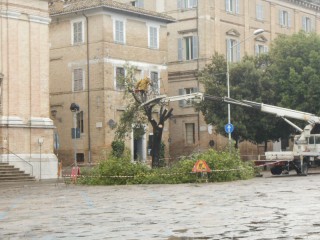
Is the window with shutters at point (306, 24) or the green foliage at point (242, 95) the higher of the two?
the window with shutters at point (306, 24)

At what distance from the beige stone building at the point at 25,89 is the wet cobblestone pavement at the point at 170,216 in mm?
15101

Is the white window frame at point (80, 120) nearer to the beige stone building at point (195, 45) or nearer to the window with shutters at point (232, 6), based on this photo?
the beige stone building at point (195, 45)

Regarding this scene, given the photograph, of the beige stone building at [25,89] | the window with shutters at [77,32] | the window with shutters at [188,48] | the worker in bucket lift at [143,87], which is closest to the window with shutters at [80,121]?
the window with shutters at [77,32]

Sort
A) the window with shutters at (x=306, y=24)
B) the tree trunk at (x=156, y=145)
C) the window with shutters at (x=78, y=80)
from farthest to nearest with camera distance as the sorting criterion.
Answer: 1. the window with shutters at (x=306, y=24)
2. the window with shutters at (x=78, y=80)
3. the tree trunk at (x=156, y=145)

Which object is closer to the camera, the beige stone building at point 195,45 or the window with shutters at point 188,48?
the beige stone building at point 195,45

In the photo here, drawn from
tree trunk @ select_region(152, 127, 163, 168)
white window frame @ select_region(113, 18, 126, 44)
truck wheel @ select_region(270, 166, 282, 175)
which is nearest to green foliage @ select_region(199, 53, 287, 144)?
white window frame @ select_region(113, 18, 126, 44)

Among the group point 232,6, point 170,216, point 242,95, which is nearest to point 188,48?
point 232,6

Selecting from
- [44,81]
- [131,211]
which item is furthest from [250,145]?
[131,211]

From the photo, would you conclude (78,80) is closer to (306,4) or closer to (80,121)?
(80,121)

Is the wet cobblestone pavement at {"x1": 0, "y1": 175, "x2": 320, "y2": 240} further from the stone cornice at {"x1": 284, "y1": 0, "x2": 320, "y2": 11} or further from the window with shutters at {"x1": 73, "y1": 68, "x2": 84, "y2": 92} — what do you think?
the stone cornice at {"x1": 284, "y1": 0, "x2": 320, "y2": 11}

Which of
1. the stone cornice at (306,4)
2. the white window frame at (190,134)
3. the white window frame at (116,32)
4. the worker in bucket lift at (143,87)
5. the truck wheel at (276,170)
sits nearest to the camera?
the worker in bucket lift at (143,87)

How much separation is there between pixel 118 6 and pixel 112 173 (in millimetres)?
19948

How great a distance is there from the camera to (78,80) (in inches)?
2072

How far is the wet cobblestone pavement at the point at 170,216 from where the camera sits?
13.6m
